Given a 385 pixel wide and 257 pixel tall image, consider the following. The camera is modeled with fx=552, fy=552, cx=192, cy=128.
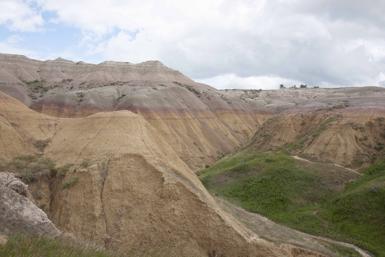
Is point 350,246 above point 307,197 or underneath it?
underneath

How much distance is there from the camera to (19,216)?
1470cm

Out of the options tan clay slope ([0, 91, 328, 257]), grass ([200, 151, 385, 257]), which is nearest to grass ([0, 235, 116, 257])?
tan clay slope ([0, 91, 328, 257])

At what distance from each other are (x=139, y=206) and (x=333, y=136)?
43.8m

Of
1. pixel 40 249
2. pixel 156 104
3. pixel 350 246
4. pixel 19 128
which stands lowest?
pixel 350 246

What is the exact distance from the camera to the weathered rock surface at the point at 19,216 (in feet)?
46.3

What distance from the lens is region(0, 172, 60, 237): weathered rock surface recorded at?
1412cm

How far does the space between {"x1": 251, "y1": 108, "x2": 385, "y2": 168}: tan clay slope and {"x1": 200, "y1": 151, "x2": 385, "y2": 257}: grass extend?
10611 millimetres

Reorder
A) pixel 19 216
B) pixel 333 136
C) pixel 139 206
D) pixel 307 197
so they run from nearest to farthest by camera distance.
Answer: pixel 19 216, pixel 139 206, pixel 307 197, pixel 333 136

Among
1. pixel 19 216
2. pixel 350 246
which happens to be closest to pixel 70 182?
pixel 19 216

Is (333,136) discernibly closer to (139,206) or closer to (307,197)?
(307,197)

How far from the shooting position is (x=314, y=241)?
28.8 meters

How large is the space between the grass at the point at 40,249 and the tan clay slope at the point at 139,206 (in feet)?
32.8

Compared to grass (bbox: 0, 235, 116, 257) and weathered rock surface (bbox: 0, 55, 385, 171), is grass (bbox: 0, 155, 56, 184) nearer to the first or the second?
grass (bbox: 0, 235, 116, 257)

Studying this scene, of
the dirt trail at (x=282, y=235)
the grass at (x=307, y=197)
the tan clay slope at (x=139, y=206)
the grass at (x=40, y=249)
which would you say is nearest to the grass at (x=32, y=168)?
the tan clay slope at (x=139, y=206)
